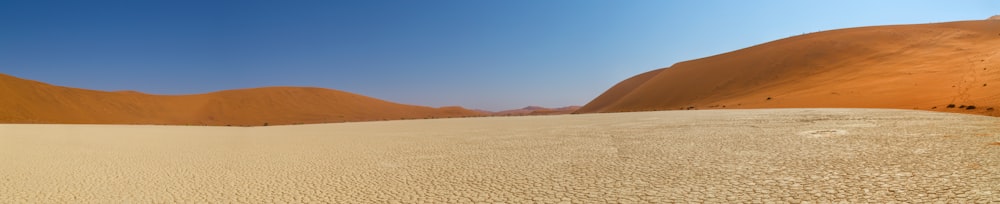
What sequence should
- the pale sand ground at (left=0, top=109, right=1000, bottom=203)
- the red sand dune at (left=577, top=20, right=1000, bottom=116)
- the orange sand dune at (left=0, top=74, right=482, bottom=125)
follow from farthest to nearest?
the orange sand dune at (left=0, top=74, right=482, bottom=125) → the red sand dune at (left=577, top=20, right=1000, bottom=116) → the pale sand ground at (left=0, top=109, right=1000, bottom=203)

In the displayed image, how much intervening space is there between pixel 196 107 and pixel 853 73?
5020 centimetres

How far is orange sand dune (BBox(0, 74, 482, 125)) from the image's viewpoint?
2975 cm

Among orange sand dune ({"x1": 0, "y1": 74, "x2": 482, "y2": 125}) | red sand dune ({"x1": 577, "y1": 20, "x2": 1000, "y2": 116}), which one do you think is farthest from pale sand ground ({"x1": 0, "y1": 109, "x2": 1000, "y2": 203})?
orange sand dune ({"x1": 0, "y1": 74, "x2": 482, "y2": 125})

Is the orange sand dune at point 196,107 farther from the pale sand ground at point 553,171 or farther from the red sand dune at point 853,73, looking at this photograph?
the red sand dune at point 853,73

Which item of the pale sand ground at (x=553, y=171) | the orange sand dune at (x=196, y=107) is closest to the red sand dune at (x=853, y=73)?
the pale sand ground at (x=553, y=171)

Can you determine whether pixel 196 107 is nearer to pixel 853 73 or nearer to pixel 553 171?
pixel 553 171

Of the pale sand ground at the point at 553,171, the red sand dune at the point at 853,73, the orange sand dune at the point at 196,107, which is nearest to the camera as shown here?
the pale sand ground at the point at 553,171

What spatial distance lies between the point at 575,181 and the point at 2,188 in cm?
564

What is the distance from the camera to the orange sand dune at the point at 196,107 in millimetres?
29750

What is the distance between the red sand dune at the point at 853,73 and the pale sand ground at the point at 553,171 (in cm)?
1064

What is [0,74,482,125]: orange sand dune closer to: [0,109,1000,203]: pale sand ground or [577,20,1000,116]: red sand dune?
[0,109,1000,203]: pale sand ground

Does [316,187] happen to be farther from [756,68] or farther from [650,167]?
[756,68]

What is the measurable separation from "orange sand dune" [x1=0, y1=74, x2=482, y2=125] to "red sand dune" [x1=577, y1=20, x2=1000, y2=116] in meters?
27.4

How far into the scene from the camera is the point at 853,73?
26906 mm
